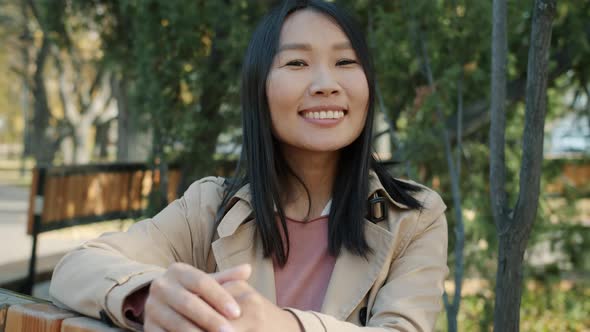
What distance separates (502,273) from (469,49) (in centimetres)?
137

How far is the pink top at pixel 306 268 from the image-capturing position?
5.73 feet

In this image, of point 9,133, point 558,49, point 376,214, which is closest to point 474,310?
point 558,49

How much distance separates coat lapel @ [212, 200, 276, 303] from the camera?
1.77m

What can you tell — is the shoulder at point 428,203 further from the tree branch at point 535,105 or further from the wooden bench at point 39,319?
the wooden bench at point 39,319

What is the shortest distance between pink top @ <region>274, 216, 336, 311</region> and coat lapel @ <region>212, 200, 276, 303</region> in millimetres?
40

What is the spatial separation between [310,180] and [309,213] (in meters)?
0.10

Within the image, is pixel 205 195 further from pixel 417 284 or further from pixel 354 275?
pixel 417 284

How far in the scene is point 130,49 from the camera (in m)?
5.51

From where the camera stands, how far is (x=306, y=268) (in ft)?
5.85

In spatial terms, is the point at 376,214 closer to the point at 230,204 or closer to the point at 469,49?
the point at 230,204

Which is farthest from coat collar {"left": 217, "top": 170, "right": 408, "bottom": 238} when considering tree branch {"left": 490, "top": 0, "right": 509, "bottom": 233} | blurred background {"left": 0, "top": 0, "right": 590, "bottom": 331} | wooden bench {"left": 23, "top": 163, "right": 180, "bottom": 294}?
wooden bench {"left": 23, "top": 163, "right": 180, "bottom": 294}

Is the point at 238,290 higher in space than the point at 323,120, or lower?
lower

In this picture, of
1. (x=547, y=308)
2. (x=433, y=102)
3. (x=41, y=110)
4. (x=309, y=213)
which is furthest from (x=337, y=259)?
(x=41, y=110)

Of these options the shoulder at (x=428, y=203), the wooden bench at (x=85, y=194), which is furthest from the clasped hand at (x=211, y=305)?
the wooden bench at (x=85, y=194)
